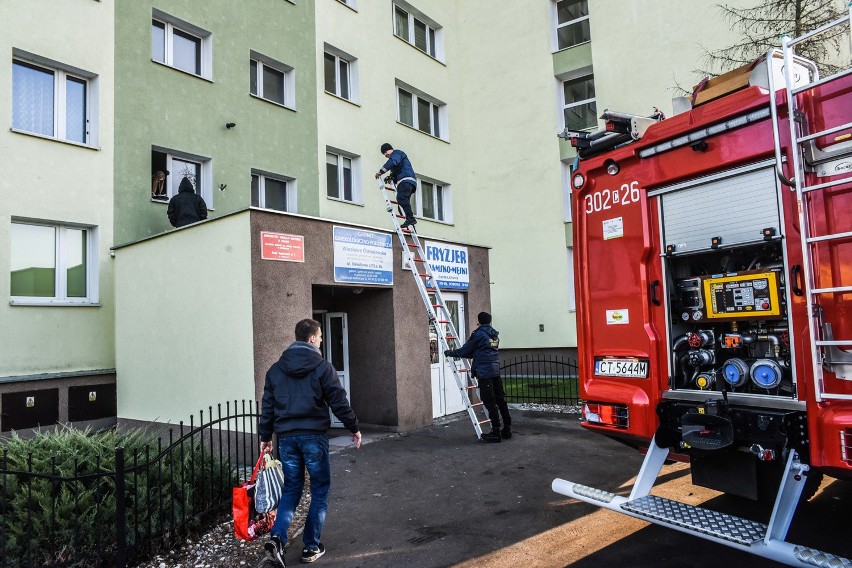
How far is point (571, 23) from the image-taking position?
59.4 ft

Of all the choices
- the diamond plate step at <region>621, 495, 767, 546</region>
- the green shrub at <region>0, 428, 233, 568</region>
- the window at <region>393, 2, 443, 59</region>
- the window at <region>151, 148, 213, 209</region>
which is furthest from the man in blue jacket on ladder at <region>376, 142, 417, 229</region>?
the window at <region>393, 2, 443, 59</region>

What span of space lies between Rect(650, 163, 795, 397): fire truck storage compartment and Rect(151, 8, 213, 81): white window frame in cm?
998

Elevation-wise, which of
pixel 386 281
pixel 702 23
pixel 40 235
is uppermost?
pixel 702 23

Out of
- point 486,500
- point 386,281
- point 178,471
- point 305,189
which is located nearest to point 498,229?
point 305,189

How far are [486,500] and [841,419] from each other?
134 inches

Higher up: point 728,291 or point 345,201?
point 345,201

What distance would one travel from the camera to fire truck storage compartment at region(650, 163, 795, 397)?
157 inches

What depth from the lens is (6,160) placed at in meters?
8.79

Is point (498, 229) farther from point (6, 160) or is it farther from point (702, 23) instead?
point (6, 160)

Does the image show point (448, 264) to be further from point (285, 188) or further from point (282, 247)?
point (285, 188)

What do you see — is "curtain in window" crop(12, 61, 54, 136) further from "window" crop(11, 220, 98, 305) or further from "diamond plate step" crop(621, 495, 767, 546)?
"diamond plate step" crop(621, 495, 767, 546)

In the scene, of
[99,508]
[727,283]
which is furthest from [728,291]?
[99,508]

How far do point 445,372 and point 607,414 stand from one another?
631 cm

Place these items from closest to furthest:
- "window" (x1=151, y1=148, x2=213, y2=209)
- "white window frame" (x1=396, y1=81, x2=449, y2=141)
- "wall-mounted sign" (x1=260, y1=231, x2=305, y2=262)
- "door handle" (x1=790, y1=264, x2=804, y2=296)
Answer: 1. "door handle" (x1=790, y1=264, x2=804, y2=296)
2. "wall-mounted sign" (x1=260, y1=231, x2=305, y2=262)
3. "window" (x1=151, y1=148, x2=213, y2=209)
4. "white window frame" (x1=396, y1=81, x2=449, y2=141)
